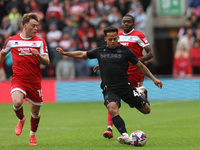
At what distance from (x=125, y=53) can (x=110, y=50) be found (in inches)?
11.7

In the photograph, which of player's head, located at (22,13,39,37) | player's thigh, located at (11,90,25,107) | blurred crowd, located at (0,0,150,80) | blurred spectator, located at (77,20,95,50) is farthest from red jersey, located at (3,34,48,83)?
blurred spectator, located at (77,20,95,50)

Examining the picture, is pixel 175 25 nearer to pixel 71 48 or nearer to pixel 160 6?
pixel 160 6

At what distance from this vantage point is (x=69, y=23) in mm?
25266

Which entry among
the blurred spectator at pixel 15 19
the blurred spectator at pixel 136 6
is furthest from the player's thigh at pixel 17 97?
the blurred spectator at pixel 15 19

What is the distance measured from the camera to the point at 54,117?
16422 millimetres

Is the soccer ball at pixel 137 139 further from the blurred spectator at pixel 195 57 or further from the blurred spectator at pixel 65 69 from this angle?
the blurred spectator at pixel 195 57

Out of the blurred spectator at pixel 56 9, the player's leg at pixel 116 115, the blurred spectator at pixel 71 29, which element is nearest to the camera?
the player's leg at pixel 116 115

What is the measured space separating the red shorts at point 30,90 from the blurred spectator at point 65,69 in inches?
493

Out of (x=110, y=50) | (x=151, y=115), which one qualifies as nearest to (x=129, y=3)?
(x=151, y=115)

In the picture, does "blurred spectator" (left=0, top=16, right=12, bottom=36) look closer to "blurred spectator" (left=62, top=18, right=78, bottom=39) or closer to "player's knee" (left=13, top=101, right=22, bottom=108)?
"blurred spectator" (left=62, top=18, right=78, bottom=39)

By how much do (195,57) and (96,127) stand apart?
10.7m

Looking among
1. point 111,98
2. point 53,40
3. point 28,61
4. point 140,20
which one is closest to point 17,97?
point 28,61

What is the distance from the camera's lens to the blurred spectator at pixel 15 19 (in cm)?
2586

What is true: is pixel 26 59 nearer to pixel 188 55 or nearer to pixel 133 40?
pixel 133 40
